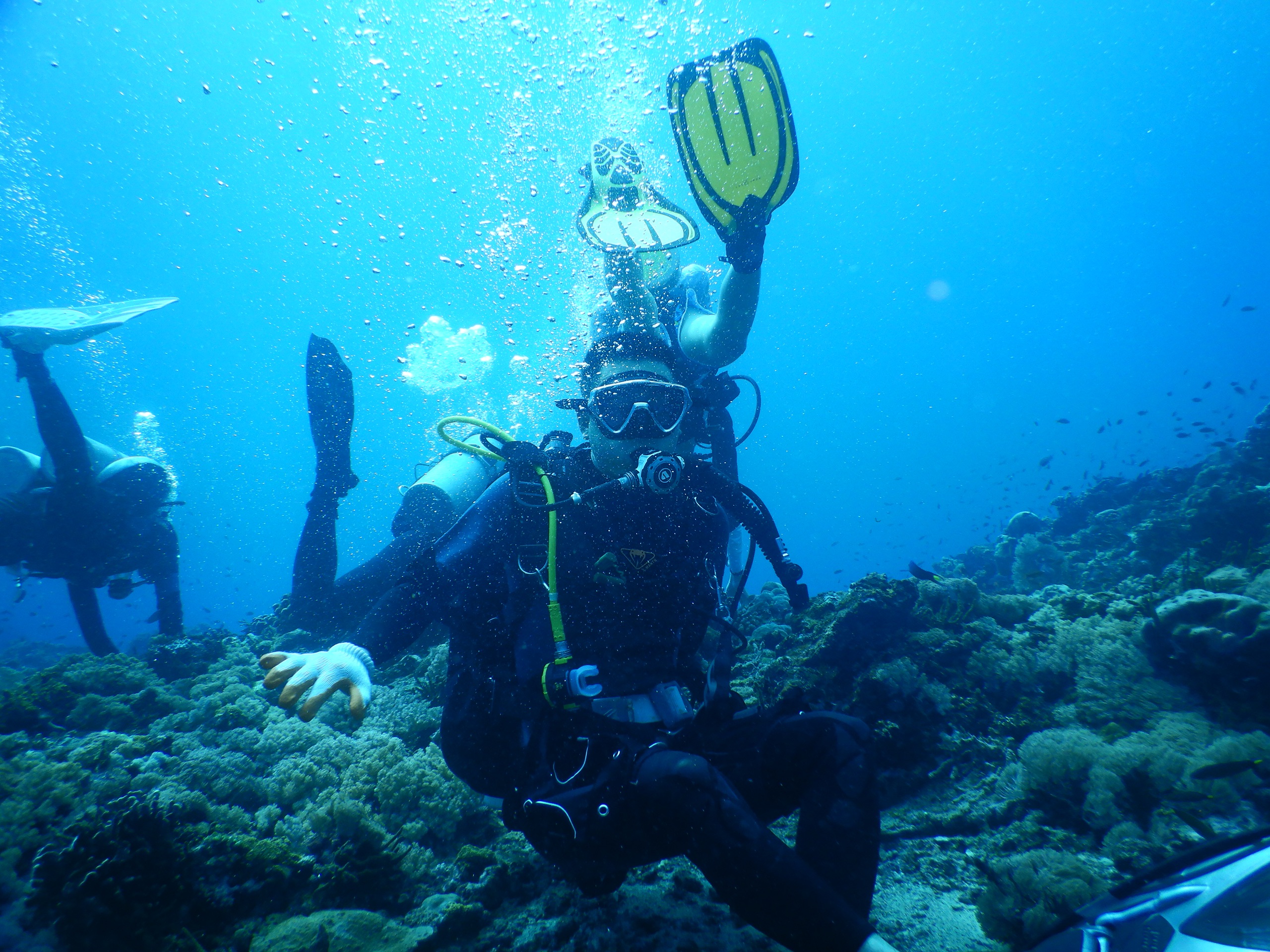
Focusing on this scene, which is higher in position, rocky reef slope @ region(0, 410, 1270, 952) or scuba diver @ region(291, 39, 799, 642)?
scuba diver @ region(291, 39, 799, 642)

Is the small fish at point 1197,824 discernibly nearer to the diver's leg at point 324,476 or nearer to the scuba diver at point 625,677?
the scuba diver at point 625,677

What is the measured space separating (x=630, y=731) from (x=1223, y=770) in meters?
3.27

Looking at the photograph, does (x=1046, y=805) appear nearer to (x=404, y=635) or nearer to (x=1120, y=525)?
(x=404, y=635)

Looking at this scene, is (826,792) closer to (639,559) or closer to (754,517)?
(639,559)

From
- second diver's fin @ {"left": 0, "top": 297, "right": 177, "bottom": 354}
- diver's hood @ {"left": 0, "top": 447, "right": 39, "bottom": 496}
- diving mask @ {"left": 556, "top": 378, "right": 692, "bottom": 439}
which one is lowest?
diving mask @ {"left": 556, "top": 378, "right": 692, "bottom": 439}

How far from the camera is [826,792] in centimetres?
214

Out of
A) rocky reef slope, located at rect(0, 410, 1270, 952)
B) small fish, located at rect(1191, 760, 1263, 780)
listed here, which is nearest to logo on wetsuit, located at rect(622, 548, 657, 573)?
rocky reef slope, located at rect(0, 410, 1270, 952)

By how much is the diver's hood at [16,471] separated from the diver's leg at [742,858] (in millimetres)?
12618

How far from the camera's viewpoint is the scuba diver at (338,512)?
22.8 feet

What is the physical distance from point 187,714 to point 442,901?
15.6 ft

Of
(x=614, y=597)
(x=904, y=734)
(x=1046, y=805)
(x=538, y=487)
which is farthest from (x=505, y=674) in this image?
(x=1046, y=805)

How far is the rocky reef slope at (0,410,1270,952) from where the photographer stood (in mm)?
2406

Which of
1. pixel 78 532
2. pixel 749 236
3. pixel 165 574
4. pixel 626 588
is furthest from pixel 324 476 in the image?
pixel 749 236

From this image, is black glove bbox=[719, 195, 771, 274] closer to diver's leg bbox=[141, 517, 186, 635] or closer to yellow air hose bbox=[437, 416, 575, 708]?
yellow air hose bbox=[437, 416, 575, 708]
